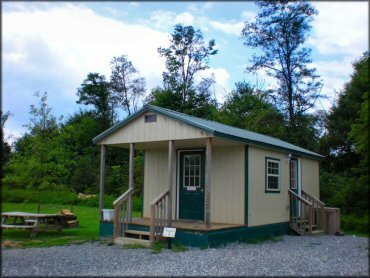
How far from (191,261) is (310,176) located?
8.37 m

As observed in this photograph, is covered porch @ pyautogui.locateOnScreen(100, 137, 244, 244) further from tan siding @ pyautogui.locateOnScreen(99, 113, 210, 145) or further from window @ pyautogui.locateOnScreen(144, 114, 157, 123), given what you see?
window @ pyautogui.locateOnScreen(144, 114, 157, 123)

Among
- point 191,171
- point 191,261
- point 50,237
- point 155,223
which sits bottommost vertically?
point 50,237

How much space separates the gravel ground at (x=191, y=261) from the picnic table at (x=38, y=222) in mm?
1761

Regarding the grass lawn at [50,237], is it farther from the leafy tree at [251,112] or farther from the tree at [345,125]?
the tree at [345,125]

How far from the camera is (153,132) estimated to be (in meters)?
10.2

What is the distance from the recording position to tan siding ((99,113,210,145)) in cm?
948

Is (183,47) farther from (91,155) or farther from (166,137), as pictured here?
(166,137)

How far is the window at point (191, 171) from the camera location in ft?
36.9

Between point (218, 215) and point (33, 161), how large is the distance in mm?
5875

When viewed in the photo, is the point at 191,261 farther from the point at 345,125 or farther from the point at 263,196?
the point at 345,125

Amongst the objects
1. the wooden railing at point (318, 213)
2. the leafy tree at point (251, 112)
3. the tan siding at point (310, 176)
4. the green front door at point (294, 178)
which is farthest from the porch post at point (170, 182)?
the leafy tree at point (251, 112)

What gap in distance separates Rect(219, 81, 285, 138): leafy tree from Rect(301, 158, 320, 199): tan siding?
8.23 m

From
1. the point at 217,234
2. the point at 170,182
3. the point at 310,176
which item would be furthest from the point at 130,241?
the point at 310,176

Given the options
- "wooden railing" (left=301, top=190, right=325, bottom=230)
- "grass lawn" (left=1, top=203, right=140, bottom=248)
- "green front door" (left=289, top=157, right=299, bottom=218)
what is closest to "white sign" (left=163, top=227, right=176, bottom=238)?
"grass lawn" (left=1, top=203, right=140, bottom=248)
